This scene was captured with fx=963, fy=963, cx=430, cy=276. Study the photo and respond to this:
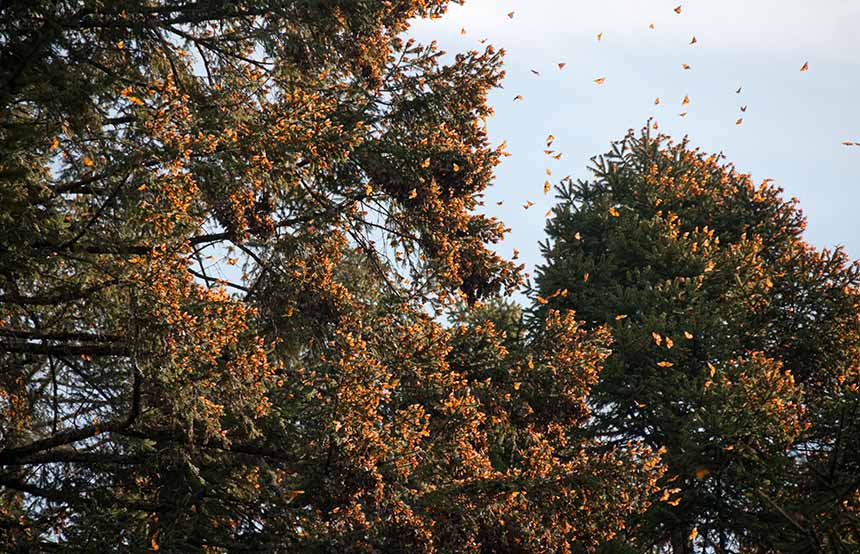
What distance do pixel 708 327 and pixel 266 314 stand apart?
10145mm

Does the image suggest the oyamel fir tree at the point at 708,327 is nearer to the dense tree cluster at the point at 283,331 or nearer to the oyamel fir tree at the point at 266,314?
the dense tree cluster at the point at 283,331

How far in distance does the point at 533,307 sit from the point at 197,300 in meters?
12.7

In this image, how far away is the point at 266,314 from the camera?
12562mm

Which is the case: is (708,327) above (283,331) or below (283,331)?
above

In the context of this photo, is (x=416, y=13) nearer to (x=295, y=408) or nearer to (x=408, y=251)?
(x=408, y=251)

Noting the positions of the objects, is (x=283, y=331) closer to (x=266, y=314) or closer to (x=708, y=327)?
(x=266, y=314)

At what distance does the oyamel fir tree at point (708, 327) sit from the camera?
16.3m

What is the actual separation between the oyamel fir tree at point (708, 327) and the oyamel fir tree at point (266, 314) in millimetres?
3294

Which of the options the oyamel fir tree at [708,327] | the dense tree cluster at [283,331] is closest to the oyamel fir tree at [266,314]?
the dense tree cluster at [283,331]

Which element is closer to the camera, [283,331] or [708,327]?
[283,331]

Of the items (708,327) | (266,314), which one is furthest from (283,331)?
(708,327)

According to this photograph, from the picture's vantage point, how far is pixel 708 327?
19.2m

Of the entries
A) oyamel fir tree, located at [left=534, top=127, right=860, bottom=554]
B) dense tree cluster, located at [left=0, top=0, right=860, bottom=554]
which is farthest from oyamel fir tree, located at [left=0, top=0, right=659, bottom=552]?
oyamel fir tree, located at [left=534, top=127, right=860, bottom=554]

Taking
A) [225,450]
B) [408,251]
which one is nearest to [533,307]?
[408,251]
